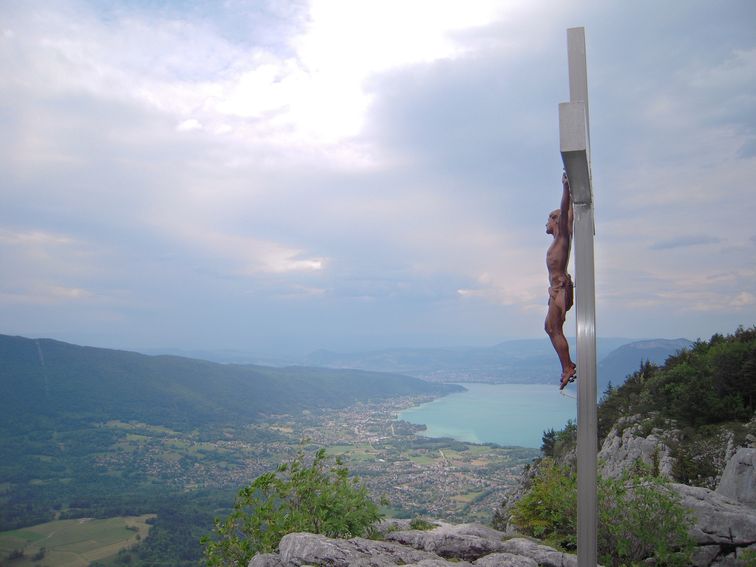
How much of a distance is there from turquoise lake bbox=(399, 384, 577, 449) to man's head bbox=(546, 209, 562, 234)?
4385 centimetres

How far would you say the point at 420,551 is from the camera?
554 cm

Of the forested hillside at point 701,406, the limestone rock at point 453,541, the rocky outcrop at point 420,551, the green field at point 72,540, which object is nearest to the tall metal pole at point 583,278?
the rocky outcrop at point 420,551

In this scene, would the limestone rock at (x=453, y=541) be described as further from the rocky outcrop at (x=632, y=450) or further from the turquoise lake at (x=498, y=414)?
the turquoise lake at (x=498, y=414)

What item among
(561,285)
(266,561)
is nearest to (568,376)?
(561,285)

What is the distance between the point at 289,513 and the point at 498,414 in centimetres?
7279

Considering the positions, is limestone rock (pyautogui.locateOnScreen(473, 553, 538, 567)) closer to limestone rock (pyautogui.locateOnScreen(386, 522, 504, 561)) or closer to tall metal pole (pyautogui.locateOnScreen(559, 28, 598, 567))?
limestone rock (pyautogui.locateOnScreen(386, 522, 504, 561))

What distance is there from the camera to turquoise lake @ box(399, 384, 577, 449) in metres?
56.9

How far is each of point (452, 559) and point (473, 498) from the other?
2114 centimetres

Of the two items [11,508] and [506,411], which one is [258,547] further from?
[506,411]

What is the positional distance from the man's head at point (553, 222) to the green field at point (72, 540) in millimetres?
21108

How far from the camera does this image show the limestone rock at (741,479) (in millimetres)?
6938

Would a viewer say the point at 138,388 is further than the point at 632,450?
Yes

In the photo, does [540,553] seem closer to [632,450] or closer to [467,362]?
[632,450]

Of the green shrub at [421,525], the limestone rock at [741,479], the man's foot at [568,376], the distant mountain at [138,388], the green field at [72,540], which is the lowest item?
the green field at [72,540]
